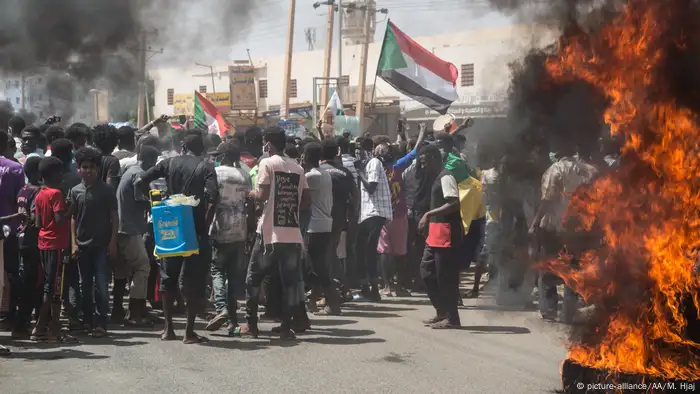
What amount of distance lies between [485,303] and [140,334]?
3.98 meters

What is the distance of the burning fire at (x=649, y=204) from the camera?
5645 millimetres

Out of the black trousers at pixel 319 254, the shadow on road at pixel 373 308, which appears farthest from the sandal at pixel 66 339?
the shadow on road at pixel 373 308

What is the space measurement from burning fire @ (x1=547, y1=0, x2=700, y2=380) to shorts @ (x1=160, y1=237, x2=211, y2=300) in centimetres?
374

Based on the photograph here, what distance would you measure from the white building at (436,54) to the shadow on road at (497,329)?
7.05 feet

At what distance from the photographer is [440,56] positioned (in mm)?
19078

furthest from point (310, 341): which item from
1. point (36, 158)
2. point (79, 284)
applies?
point (36, 158)

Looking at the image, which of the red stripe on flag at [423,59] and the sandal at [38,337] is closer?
the sandal at [38,337]

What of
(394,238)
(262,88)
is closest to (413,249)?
(394,238)

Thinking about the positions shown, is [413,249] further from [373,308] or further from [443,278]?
[443,278]

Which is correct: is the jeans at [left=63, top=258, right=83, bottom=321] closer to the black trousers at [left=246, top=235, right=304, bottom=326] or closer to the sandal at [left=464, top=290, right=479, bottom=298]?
the black trousers at [left=246, top=235, right=304, bottom=326]

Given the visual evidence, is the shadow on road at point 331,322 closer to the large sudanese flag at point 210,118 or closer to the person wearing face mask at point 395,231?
the person wearing face mask at point 395,231

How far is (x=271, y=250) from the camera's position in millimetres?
8781

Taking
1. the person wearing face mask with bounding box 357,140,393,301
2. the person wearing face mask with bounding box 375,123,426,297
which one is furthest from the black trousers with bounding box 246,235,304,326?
the person wearing face mask with bounding box 375,123,426,297

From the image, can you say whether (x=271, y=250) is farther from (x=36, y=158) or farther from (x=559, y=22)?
(x=559, y=22)
